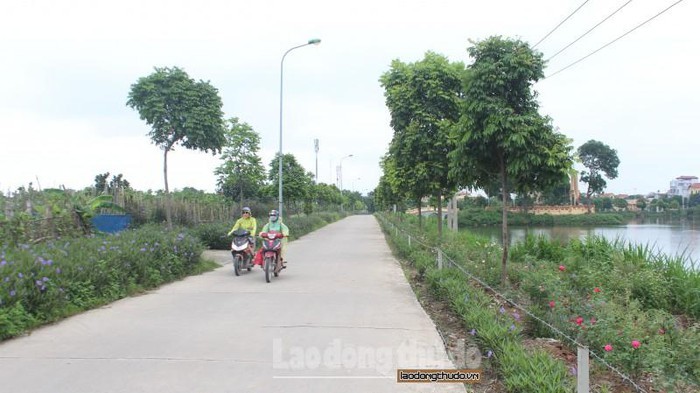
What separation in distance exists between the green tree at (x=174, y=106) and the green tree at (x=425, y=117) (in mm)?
5141

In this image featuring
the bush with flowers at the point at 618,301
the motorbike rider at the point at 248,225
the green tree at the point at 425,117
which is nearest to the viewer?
the bush with flowers at the point at 618,301

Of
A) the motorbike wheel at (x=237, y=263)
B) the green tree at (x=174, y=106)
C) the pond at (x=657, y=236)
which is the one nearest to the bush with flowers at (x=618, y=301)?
the pond at (x=657, y=236)

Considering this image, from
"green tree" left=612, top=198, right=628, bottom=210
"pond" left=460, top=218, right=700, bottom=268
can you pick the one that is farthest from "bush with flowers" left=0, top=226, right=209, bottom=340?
"green tree" left=612, top=198, right=628, bottom=210

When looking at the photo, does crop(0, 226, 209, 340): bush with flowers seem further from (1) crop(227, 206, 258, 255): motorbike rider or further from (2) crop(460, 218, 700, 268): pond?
(2) crop(460, 218, 700, 268): pond

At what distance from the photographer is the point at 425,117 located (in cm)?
1245

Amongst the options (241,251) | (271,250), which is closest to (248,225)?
(241,251)

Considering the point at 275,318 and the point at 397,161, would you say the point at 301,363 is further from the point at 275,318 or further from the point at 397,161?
the point at 397,161

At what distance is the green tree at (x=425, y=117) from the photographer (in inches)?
493

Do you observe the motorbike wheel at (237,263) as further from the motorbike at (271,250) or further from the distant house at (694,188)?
the distant house at (694,188)

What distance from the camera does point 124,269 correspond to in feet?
27.6

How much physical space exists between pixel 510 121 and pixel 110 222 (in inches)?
462

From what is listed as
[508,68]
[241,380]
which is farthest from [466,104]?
[241,380]

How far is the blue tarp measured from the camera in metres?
13.5

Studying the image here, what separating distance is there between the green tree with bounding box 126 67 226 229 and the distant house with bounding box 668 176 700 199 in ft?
119
